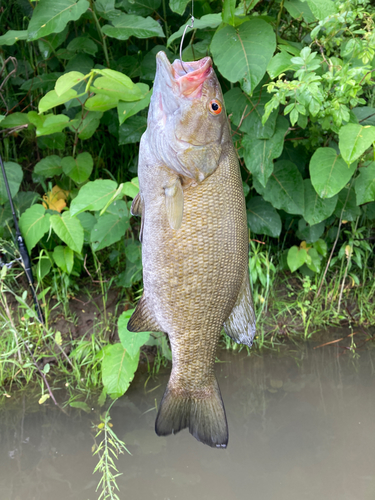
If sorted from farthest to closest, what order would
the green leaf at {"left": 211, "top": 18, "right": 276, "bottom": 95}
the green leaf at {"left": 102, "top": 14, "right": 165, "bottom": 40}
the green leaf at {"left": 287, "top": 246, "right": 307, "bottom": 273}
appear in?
the green leaf at {"left": 287, "top": 246, "right": 307, "bottom": 273}, the green leaf at {"left": 102, "top": 14, "right": 165, "bottom": 40}, the green leaf at {"left": 211, "top": 18, "right": 276, "bottom": 95}

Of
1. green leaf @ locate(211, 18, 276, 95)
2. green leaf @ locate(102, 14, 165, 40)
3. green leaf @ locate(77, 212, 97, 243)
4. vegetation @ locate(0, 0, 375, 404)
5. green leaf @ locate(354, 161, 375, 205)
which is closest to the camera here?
green leaf @ locate(211, 18, 276, 95)

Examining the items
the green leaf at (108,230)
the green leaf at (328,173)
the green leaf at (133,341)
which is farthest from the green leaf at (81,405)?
the green leaf at (328,173)

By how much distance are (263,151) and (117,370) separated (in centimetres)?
144

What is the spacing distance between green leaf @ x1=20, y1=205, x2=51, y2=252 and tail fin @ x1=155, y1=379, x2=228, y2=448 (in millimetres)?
1301

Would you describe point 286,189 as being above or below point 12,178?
below

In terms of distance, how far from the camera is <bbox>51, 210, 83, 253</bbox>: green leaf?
215 cm

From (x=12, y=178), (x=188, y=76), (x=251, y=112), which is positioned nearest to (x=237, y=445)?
(x=251, y=112)

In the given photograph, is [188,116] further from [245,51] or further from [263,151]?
[263,151]

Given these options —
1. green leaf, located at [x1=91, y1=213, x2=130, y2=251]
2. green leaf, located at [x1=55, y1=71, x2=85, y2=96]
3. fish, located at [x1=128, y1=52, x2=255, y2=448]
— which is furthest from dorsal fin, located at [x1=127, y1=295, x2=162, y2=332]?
green leaf, located at [x1=91, y1=213, x2=130, y2=251]

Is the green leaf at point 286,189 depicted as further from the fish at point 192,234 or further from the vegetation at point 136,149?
the fish at point 192,234

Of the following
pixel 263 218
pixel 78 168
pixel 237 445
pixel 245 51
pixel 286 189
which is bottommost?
pixel 237 445

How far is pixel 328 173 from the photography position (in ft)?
7.03

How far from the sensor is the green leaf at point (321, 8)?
71.5 inches

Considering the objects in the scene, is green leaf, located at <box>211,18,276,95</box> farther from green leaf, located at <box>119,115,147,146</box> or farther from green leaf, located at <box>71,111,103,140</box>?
green leaf, located at <box>71,111,103,140</box>
